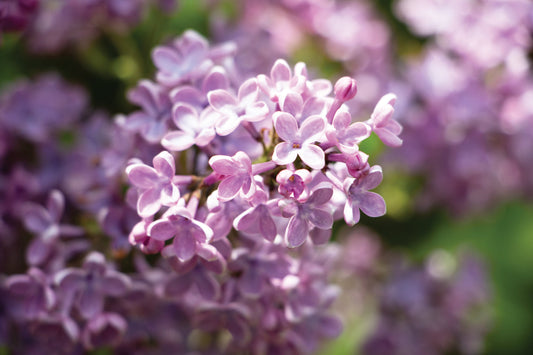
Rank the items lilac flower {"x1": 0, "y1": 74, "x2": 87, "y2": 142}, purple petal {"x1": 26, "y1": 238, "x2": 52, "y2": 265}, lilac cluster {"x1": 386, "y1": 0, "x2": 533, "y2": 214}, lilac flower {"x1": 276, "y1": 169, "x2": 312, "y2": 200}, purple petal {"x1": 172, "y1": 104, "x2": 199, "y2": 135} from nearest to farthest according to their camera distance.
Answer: lilac flower {"x1": 276, "y1": 169, "x2": 312, "y2": 200}, purple petal {"x1": 172, "y1": 104, "x2": 199, "y2": 135}, purple petal {"x1": 26, "y1": 238, "x2": 52, "y2": 265}, lilac flower {"x1": 0, "y1": 74, "x2": 87, "y2": 142}, lilac cluster {"x1": 386, "y1": 0, "x2": 533, "y2": 214}

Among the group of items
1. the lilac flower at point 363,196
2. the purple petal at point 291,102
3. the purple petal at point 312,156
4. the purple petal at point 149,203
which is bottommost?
the purple petal at point 149,203

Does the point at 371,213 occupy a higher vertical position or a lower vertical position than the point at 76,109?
higher

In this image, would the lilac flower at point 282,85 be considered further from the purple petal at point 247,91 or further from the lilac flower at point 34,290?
the lilac flower at point 34,290

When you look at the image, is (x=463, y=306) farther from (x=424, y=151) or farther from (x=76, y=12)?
(x=76, y=12)

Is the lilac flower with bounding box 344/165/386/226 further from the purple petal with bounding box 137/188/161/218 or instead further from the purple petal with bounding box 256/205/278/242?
the purple petal with bounding box 137/188/161/218

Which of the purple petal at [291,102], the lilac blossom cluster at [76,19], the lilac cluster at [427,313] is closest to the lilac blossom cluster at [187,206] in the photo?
the purple petal at [291,102]

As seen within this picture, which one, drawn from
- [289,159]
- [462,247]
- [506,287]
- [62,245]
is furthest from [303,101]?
[506,287]

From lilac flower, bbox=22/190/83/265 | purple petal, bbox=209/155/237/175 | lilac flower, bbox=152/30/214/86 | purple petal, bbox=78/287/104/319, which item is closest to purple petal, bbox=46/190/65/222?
lilac flower, bbox=22/190/83/265
